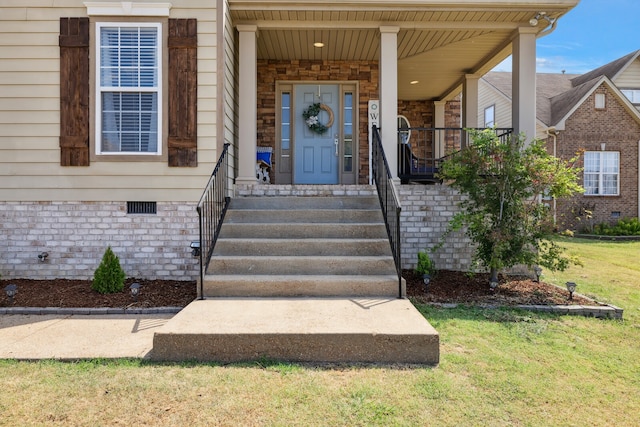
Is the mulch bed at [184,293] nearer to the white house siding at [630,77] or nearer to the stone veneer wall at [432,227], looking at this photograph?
the stone veneer wall at [432,227]

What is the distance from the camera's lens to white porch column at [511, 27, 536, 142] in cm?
585

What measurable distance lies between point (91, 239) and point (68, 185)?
75 cm

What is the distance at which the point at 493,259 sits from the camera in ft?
15.3

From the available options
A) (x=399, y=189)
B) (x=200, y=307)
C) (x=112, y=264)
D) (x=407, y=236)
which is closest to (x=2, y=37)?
(x=112, y=264)

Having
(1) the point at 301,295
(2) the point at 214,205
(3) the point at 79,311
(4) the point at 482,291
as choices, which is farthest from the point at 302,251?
(3) the point at 79,311

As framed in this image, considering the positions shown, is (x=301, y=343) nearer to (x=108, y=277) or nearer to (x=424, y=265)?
(x=424, y=265)

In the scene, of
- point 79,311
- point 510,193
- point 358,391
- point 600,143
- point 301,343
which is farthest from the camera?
point 600,143

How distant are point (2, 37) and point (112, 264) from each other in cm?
329

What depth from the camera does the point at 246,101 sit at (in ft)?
19.0

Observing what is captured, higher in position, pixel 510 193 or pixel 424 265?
pixel 510 193

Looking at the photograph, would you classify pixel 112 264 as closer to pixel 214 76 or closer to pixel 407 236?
pixel 214 76

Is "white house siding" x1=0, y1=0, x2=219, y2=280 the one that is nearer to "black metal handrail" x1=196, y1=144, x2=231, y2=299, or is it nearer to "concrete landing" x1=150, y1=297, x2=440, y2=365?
"black metal handrail" x1=196, y1=144, x2=231, y2=299

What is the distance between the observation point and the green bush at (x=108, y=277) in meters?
4.66

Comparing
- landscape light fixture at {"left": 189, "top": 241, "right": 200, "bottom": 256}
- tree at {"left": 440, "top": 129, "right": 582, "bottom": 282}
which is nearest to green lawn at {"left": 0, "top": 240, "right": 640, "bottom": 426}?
tree at {"left": 440, "top": 129, "right": 582, "bottom": 282}
